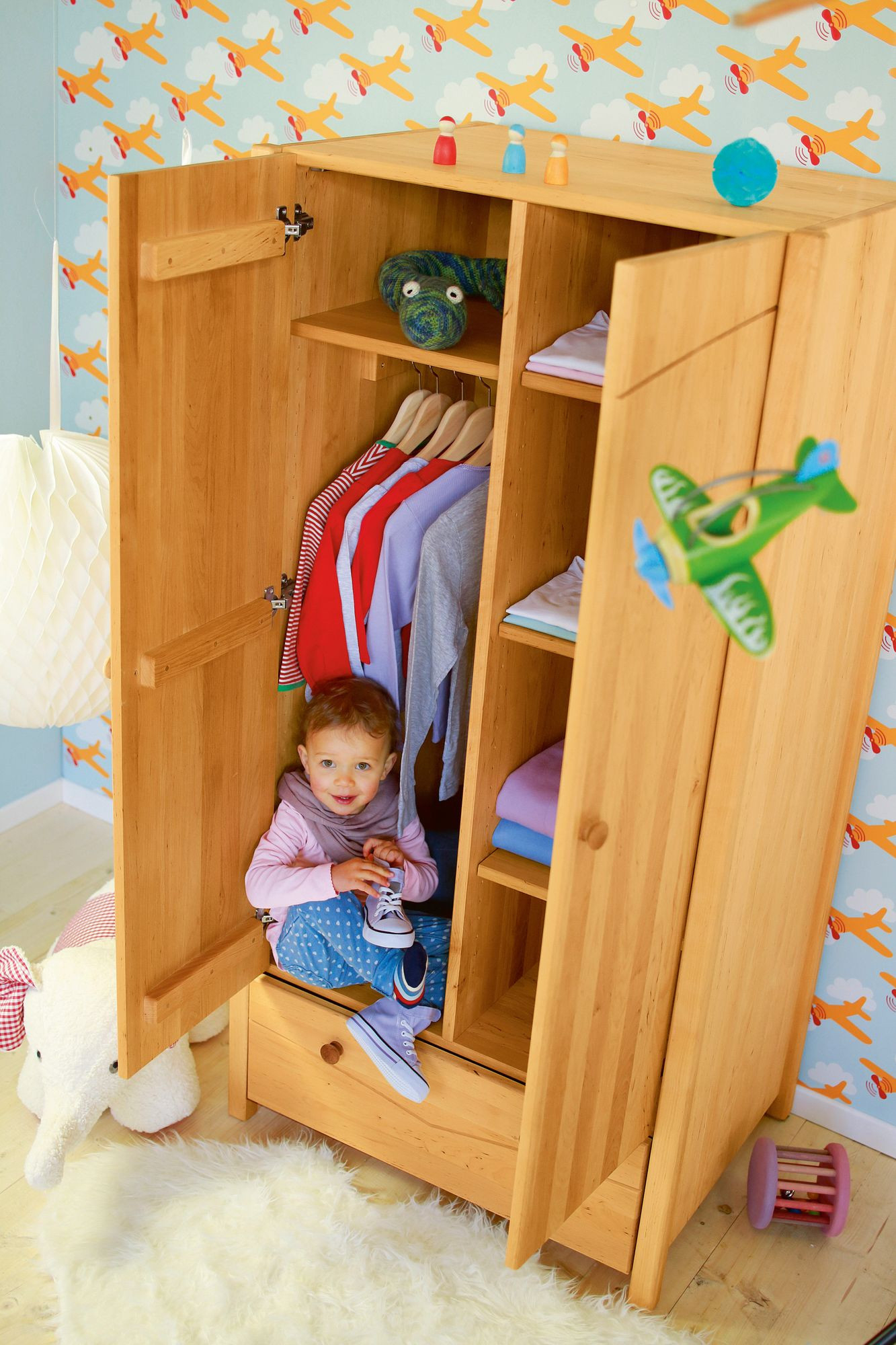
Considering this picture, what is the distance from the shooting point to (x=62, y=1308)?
79.0 inches

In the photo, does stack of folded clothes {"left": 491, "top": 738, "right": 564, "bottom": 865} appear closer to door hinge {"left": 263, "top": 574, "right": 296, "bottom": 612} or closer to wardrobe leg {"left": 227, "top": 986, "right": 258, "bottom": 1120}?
door hinge {"left": 263, "top": 574, "right": 296, "bottom": 612}

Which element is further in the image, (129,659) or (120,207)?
(129,659)

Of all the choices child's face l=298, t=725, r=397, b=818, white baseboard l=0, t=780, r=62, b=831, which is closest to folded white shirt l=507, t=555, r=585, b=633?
child's face l=298, t=725, r=397, b=818

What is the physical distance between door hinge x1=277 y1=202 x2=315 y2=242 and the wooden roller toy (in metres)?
1.70

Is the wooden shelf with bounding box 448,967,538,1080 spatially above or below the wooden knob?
below

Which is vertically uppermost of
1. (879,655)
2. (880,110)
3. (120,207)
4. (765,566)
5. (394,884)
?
(880,110)

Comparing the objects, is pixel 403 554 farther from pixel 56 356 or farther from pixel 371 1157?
pixel 371 1157

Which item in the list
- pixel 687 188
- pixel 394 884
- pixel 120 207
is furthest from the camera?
pixel 394 884

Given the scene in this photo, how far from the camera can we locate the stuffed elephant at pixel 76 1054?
2.19 metres

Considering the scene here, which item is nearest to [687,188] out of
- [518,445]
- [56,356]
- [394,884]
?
[518,445]

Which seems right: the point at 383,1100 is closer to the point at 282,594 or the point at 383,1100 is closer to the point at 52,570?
the point at 282,594

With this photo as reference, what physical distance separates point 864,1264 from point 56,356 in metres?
2.03

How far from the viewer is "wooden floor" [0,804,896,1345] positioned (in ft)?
6.80

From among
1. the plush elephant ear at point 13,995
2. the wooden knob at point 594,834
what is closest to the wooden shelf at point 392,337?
the wooden knob at point 594,834
